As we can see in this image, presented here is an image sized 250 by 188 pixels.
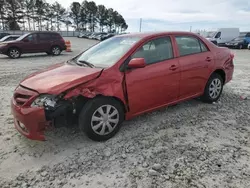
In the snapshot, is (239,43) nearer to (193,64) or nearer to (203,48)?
(203,48)

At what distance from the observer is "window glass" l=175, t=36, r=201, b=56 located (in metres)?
4.23

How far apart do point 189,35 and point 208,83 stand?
1080mm

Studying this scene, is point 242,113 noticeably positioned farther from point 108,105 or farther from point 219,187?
point 108,105

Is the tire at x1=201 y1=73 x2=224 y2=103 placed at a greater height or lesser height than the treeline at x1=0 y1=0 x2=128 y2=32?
lesser

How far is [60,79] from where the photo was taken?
3209 mm

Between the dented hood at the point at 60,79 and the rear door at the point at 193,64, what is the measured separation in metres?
1.70

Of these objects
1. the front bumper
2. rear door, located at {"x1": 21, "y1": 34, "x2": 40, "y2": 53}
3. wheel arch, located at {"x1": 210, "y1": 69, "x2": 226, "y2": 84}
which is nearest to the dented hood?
the front bumper

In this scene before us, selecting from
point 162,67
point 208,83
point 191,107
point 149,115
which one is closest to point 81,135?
point 149,115

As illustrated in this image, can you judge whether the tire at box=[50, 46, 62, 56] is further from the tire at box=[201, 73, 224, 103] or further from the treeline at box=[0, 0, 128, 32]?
the treeline at box=[0, 0, 128, 32]

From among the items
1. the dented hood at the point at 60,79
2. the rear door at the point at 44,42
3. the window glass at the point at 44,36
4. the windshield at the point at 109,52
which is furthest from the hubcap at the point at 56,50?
the dented hood at the point at 60,79

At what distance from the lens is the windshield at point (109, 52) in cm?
360

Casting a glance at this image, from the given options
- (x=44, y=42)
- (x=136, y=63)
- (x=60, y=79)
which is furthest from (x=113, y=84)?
(x=44, y=42)

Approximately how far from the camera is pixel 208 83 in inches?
187

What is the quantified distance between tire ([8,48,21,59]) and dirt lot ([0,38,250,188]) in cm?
1056
